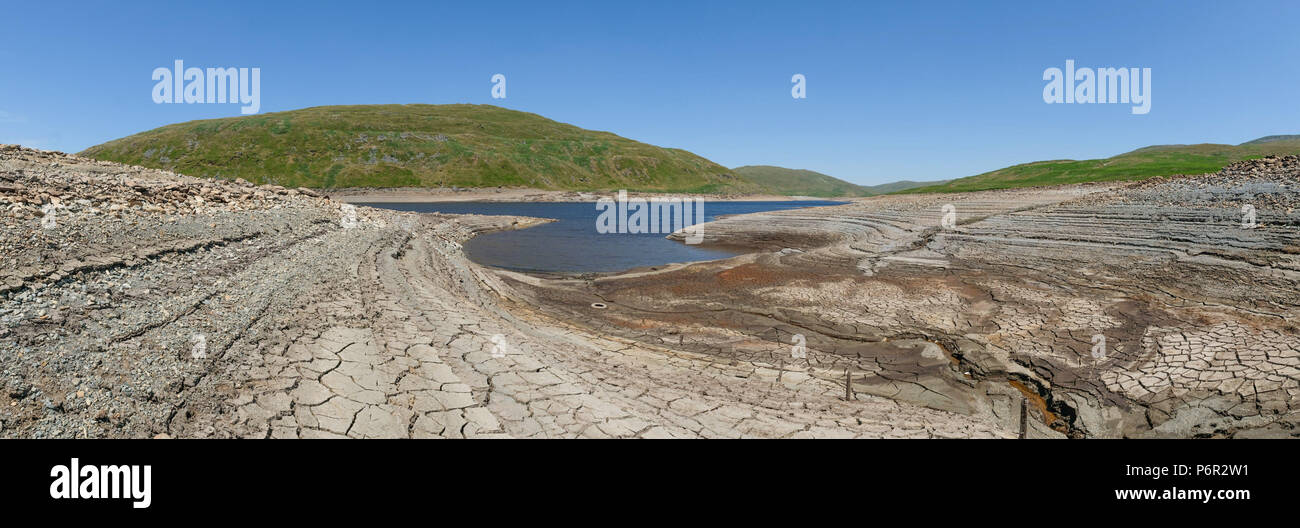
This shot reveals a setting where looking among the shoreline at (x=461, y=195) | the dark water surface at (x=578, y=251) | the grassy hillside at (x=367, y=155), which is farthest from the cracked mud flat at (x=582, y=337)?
the grassy hillside at (x=367, y=155)

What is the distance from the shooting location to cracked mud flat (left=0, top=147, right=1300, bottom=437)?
6.45m

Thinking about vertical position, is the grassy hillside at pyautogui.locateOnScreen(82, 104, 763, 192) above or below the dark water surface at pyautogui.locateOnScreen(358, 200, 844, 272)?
above

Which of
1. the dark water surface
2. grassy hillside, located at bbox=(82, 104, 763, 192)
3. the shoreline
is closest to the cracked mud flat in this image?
the dark water surface

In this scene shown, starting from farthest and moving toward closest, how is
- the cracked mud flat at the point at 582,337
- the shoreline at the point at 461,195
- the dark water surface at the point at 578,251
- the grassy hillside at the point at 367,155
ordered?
the grassy hillside at the point at 367,155
the shoreline at the point at 461,195
the dark water surface at the point at 578,251
the cracked mud flat at the point at 582,337

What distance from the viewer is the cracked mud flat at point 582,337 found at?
6.45 metres

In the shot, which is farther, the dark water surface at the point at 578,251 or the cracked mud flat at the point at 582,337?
the dark water surface at the point at 578,251

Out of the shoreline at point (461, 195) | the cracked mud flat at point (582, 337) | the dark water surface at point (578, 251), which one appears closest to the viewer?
the cracked mud flat at point (582, 337)

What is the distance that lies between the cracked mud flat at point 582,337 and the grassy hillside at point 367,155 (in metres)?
121

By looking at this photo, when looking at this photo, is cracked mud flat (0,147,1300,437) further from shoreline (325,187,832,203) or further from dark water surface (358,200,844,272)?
shoreline (325,187,832,203)

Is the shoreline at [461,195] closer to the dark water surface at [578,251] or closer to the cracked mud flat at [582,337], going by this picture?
the dark water surface at [578,251]

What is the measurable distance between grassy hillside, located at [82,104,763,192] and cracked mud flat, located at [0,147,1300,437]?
121360 mm
